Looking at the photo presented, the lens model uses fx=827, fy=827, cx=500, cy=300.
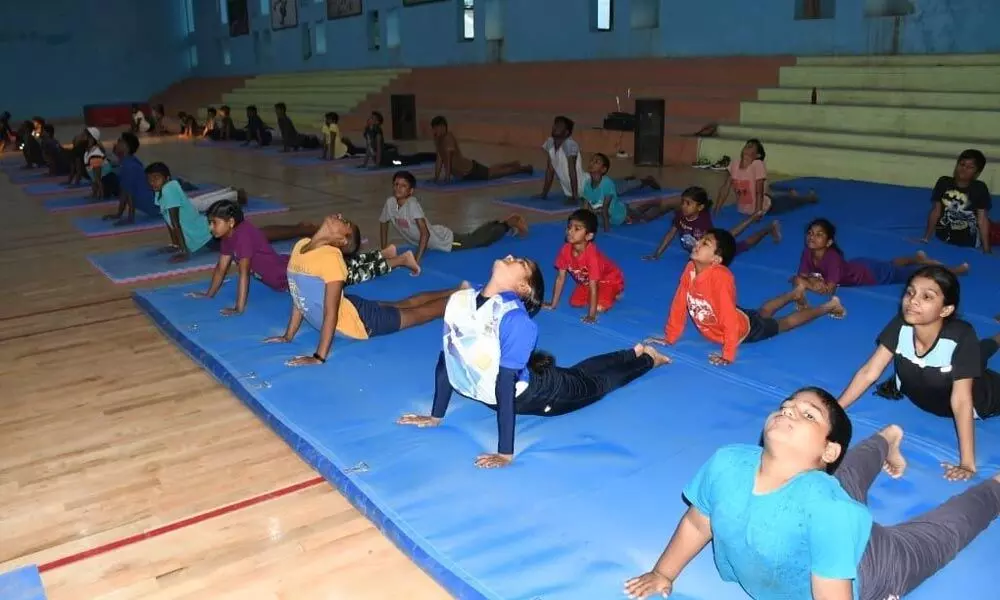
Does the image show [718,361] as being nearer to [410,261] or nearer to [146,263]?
[410,261]

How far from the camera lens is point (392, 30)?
2127cm

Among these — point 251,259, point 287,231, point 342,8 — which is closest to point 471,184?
point 287,231

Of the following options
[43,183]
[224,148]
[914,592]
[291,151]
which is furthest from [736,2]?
[914,592]

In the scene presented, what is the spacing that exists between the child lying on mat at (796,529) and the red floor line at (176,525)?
1.36 metres

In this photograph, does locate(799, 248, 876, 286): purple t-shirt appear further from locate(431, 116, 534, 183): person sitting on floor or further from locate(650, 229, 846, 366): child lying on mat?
locate(431, 116, 534, 183): person sitting on floor

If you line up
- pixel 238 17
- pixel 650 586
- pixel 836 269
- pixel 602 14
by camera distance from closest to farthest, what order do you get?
pixel 650 586 → pixel 836 269 → pixel 602 14 → pixel 238 17

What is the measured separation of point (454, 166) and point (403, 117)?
613 cm

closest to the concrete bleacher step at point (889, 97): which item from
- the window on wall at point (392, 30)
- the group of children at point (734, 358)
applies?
the group of children at point (734, 358)

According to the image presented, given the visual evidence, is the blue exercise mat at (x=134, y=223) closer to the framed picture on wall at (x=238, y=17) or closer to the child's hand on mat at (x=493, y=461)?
the child's hand on mat at (x=493, y=461)

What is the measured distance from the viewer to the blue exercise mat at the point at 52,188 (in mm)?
10750

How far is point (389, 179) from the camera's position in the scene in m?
11.1

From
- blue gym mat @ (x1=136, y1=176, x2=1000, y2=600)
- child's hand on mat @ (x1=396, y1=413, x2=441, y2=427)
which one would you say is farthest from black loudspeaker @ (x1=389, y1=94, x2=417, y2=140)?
child's hand on mat @ (x1=396, y1=413, x2=441, y2=427)

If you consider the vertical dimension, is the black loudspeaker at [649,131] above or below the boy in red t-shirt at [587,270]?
above

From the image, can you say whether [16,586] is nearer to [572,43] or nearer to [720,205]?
[720,205]
